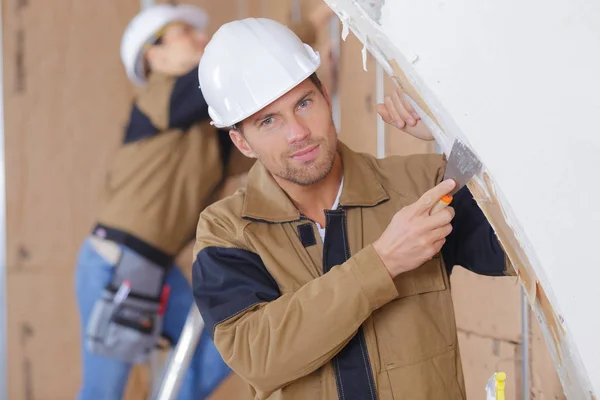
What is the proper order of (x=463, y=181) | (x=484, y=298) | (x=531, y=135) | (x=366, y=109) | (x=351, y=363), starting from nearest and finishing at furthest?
(x=531, y=135), (x=463, y=181), (x=351, y=363), (x=484, y=298), (x=366, y=109)

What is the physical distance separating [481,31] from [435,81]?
0.07 metres

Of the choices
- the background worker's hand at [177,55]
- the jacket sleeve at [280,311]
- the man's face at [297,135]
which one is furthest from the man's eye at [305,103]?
the background worker's hand at [177,55]

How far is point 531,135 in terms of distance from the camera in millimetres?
710

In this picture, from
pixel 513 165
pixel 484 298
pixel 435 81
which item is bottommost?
pixel 484 298

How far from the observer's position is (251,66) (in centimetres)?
112

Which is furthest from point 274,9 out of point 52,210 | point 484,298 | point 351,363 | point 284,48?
point 351,363

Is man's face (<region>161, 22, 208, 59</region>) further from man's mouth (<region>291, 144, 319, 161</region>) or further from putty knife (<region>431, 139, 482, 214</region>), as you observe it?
putty knife (<region>431, 139, 482, 214</region>)

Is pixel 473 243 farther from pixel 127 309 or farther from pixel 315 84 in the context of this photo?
pixel 127 309

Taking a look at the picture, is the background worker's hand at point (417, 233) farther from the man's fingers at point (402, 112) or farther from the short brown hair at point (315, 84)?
the short brown hair at point (315, 84)

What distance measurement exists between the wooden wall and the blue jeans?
27cm

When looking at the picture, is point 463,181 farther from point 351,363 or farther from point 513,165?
point 351,363

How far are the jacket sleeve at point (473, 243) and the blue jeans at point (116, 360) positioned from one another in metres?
1.36

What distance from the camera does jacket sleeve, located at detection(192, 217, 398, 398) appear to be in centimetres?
95

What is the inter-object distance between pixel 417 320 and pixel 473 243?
16 centimetres
